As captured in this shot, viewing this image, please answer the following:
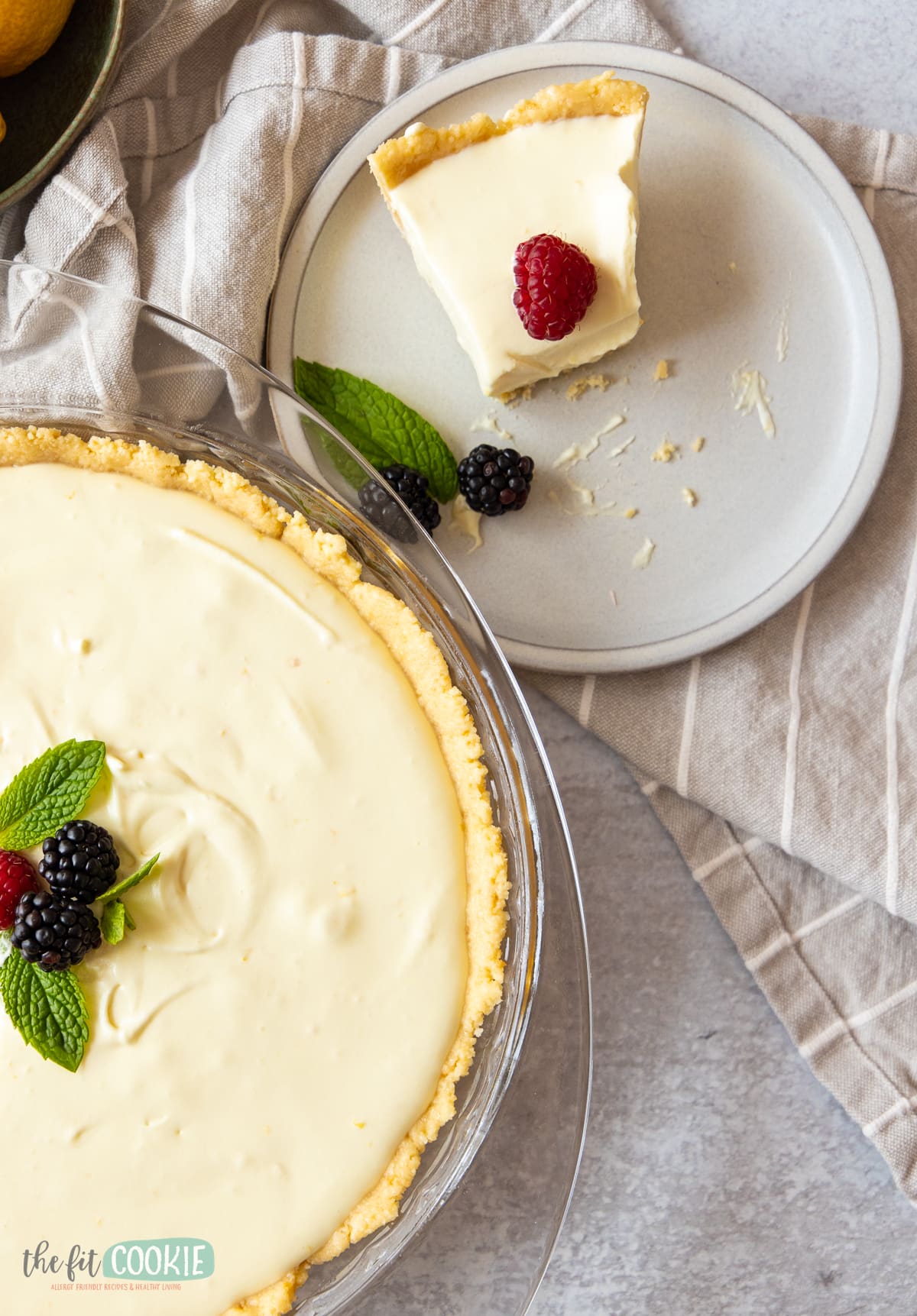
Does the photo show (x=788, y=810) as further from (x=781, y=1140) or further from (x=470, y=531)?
(x=470, y=531)

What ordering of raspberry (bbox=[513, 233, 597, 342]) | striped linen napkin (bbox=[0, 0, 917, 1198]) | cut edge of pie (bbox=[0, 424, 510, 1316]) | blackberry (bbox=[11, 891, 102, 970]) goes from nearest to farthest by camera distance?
blackberry (bbox=[11, 891, 102, 970]) < cut edge of pie (bbox=[0, 424, 510, 1316]) < raspberry (bbox=[513, 233, 597, 342]) < striped linen napkin (bbox=[0, 0, 917, 1198])

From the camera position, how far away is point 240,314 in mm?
2006

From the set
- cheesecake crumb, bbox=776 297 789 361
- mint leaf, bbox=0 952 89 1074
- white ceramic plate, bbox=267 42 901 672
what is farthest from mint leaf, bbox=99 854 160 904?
cheesecake crumb, bbox=776 297 789 361

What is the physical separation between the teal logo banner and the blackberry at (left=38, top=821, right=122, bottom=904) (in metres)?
0.58

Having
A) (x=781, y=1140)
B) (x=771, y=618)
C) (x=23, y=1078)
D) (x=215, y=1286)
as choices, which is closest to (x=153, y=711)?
(x=23, y=1078)

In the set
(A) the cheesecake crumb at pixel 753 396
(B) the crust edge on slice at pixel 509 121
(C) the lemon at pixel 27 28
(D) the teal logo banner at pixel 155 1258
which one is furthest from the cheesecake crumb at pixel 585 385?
(D) the teal logo banner at pixel 155 1258

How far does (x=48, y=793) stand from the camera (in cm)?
167

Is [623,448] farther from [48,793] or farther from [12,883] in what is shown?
[12,883]

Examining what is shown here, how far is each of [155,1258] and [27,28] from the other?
6.84 ft

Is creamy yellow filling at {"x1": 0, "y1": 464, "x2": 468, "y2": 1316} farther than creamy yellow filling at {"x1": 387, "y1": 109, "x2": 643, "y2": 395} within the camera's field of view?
No

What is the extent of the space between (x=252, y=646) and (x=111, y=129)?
3.50ft

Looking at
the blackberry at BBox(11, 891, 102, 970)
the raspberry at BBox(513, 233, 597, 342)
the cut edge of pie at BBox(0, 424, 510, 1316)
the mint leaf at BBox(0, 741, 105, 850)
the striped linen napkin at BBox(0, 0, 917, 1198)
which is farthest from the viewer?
the striped linen napkin at BBox(0, 0, 917, 1198)

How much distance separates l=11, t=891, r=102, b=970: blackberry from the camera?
60.7 inches

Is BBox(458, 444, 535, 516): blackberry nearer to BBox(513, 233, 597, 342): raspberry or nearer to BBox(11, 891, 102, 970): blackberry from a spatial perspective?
BBox(513, 233, 597, 342): raspberry
